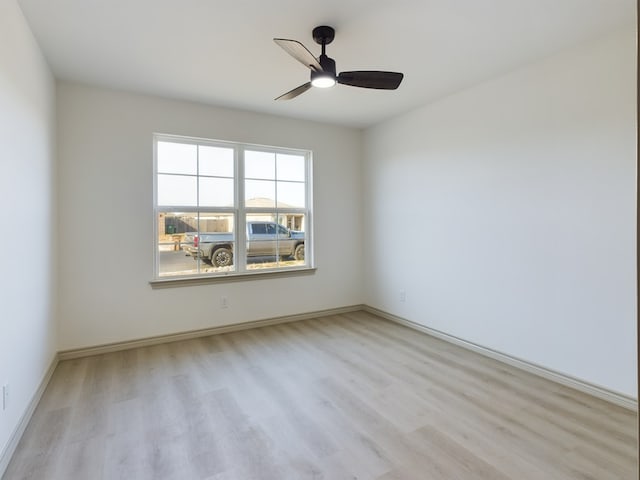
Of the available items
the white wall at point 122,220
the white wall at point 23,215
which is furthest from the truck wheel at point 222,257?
the white wall at point 23,215

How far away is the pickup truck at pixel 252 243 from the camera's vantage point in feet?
12.1

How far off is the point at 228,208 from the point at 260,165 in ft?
2.18

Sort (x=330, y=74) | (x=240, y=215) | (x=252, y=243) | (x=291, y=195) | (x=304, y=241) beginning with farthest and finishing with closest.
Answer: (x=304, y=241), (x=291, y=195), (x=252, y=243), (x=240, y=215), (x=330, y=74)

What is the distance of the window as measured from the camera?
354cm

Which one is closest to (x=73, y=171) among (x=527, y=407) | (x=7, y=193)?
(x=7, y=193)

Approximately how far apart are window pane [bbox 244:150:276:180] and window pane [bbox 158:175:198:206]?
63cm

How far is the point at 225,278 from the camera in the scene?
3.79 meters

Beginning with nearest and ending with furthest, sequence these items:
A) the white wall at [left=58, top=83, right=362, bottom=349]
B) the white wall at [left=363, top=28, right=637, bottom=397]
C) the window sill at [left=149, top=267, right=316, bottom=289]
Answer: the white wall at [left=363, top=28, right=637, bottom=397] → the white wall at [left=58, top=83, right=362, bottom=349] → the window sill at [left=149, top=267, right=316, bottom=289]

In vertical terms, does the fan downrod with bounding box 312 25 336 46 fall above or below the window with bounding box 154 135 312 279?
above

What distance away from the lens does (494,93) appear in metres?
2.98

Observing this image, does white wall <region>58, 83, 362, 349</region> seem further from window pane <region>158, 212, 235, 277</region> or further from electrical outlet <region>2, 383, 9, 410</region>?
electrical outlet <region>2, 383, 9, 410</region>

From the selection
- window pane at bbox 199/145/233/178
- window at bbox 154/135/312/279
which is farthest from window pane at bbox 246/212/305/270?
window pane at bbox 199/145/233/178

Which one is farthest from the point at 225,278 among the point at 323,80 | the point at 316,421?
the point at 323,80

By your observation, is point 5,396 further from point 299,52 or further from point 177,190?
point 299,52
